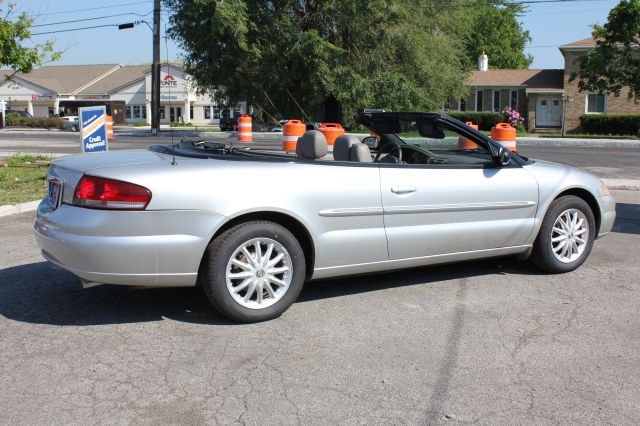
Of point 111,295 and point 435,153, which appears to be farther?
point 435,153

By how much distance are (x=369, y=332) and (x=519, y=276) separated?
6.93 ft

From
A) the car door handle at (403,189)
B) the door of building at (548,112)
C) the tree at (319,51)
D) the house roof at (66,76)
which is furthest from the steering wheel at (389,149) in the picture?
the house roof at (66,76)

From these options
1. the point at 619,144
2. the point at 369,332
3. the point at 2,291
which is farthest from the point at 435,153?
the point at 619,144

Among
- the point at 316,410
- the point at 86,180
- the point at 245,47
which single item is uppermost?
the point at 245,47

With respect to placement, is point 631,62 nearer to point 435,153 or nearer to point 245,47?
point 245,47

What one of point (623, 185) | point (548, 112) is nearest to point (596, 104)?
point (548, 112)

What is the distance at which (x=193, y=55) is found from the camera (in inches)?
1284

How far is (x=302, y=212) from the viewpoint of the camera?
4738mm

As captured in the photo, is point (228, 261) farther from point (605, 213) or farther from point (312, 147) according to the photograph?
point (605, 213)

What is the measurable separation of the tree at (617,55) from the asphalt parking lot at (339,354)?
106 ft

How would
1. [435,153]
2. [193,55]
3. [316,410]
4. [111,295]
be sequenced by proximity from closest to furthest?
[316,410] → [111,295] → [435,153] → [193,55]

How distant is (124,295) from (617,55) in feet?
115

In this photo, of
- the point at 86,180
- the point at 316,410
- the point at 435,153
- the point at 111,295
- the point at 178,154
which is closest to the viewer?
the point at 316,410

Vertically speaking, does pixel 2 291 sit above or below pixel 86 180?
below
